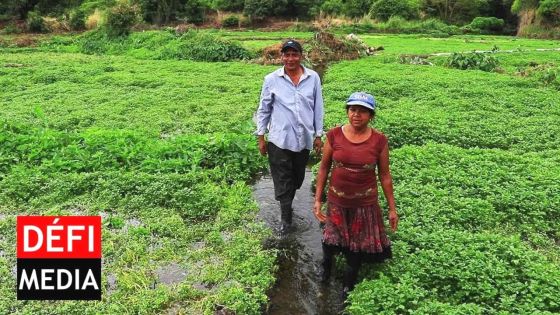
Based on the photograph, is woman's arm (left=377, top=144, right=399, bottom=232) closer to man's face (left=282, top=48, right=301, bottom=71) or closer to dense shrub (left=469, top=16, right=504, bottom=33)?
man's face (left=282, top=48, right=301, bottom=71)

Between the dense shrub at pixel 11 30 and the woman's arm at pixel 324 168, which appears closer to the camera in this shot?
the woman's arm at pixel 324 168

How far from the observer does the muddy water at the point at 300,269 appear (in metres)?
5.27

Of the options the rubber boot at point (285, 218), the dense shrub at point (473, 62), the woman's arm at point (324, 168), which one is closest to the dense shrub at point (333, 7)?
the dense shrub at point (473, 62)

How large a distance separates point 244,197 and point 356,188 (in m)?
2.95

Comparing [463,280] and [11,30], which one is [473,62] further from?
[11,30]

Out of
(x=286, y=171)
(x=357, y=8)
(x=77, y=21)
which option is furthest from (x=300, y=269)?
(x=357, y=8)

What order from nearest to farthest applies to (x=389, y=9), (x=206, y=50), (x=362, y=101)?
1. (x=362, y=101)
2. (x=206, y=50)
3. (x=389, y=9)

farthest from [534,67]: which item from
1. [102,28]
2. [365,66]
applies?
[102,28]

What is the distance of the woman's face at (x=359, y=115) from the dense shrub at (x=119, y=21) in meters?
32.3

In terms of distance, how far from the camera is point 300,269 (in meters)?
5.97

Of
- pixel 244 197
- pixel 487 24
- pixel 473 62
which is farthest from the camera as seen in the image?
pixel 487 24

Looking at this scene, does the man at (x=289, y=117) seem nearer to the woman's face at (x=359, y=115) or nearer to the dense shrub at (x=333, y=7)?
the woman's face at (x=359, y=115)

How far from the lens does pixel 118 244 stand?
20.5 feet

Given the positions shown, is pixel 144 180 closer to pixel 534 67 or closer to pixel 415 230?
pixel 415 230
